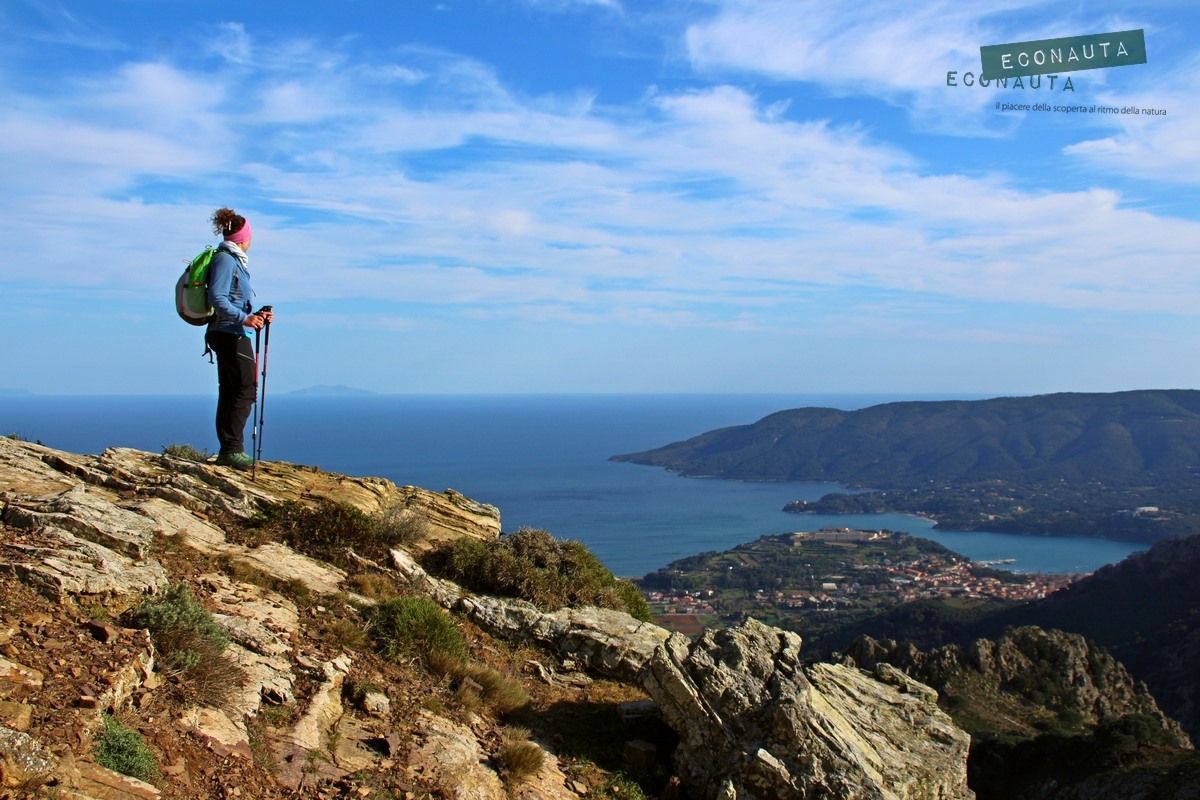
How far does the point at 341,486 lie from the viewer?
1168cm

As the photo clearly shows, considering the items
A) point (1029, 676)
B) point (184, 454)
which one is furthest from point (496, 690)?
point (1029, 676)

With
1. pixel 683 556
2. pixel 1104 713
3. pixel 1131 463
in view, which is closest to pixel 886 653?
pixel 1104 713

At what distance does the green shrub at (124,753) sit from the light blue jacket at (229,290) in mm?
5117

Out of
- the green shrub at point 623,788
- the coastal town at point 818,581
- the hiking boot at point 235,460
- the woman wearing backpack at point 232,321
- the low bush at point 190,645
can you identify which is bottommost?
the coastal town at point 818,581

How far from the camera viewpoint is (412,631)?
313 inches

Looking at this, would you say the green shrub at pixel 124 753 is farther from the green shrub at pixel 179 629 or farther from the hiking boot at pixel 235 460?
the hiking boot at pixel 235 460

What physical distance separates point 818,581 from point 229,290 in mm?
85304

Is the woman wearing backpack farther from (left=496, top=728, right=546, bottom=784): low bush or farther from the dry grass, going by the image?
(left=496, top=728, right=546, bottom=784): low bush

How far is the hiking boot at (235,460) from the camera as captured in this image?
10422 mm

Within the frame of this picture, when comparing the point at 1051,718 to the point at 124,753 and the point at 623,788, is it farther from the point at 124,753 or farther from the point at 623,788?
the point at 124,753

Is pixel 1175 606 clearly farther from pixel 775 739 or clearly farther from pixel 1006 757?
pixel 775 739

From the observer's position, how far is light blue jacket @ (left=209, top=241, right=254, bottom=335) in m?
8.84

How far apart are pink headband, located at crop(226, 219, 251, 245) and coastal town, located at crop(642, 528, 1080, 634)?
47723 mm

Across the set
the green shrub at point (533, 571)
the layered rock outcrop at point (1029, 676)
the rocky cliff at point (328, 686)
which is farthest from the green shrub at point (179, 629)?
the layered rock outcrop at point (1029, 676)
